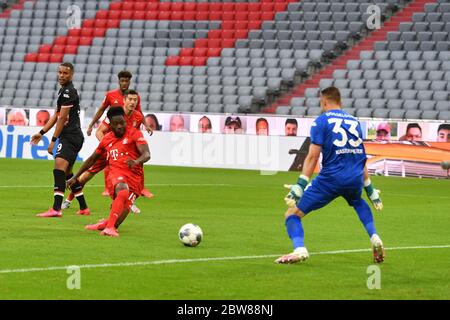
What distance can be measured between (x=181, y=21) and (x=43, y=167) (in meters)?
14.1

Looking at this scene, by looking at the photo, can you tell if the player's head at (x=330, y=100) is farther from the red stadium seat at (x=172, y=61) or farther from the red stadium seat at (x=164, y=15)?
the red stadium seat at (x=164, y=15)

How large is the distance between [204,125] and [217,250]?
2056cm

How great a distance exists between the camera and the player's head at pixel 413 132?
99.4 feet

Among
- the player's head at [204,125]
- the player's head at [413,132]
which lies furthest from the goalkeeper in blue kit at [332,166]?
the player's head at [204,125]

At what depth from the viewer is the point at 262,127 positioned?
32.8 metres

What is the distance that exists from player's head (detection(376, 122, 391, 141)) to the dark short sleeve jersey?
46.7ft

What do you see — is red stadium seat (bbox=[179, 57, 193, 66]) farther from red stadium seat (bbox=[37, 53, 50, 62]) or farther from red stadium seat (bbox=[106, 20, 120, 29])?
red stadium seat (bbox=[37, 53, 50, 62])

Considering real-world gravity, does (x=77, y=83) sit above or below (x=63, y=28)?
below

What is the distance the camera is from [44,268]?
1114 cm

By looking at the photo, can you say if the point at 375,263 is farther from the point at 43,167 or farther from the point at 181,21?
the point at 181,21

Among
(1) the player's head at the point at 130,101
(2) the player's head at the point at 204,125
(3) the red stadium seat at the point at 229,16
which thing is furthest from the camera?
(3) the red stadium seat at the point at 229,16

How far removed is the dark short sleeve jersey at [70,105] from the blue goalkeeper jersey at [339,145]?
6.26m

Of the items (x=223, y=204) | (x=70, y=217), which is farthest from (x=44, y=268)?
(x=223, y=204)
